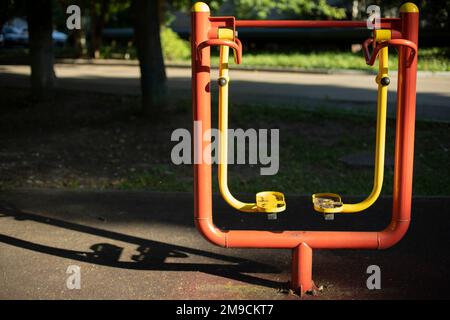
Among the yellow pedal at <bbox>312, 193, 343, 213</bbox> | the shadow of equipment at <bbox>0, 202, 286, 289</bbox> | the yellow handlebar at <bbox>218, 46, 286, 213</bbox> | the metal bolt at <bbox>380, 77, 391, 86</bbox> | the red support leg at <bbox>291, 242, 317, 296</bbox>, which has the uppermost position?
the metal bolt at <bbox>380, 77, 391, 86</bbox>

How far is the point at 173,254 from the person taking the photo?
445cm

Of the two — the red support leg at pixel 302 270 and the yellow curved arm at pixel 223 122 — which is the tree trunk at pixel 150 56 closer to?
the yellow curved arm at pixel 223 122

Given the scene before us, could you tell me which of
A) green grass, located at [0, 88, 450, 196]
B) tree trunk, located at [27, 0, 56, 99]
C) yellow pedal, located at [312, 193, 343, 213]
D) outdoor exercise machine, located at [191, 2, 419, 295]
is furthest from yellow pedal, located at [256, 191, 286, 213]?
tree trunk, located at [27, 0, 56, 99]

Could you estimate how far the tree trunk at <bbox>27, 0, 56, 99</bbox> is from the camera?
1092cm

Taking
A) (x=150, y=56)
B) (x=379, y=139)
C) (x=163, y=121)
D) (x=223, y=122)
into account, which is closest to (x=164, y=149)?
(x=163, y=121)

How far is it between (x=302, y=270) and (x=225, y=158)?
82 centimetres

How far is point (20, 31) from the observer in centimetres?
3534

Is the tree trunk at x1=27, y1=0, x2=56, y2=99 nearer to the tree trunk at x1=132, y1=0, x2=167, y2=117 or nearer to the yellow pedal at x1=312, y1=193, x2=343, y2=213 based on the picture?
the tree trunk at x1=132, y1=0, x2=167, y2=117

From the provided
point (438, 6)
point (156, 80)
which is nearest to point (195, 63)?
point (156, 80)

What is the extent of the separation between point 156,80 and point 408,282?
6130mm

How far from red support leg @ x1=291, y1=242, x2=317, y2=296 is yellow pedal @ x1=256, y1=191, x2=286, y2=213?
0.26 metres

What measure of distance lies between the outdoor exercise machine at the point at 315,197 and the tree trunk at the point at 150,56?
5691mm

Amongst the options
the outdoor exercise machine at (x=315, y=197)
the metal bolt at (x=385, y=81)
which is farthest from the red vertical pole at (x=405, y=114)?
the metal bolt at (x=385, y=81)
